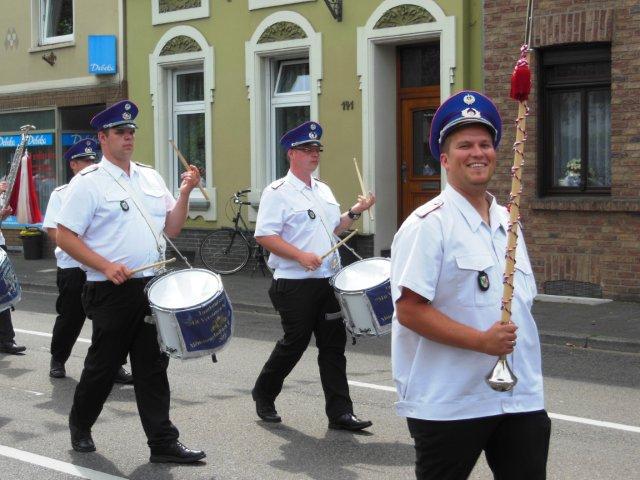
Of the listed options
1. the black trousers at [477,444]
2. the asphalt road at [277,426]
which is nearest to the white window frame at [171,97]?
the asphalt road at [277,426]

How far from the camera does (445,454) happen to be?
3.73 metres

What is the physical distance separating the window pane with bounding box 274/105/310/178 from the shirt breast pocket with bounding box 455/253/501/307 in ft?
46.1

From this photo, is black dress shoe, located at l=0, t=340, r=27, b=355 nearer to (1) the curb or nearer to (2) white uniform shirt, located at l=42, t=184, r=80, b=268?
(2) white uniform shirt, located at l=42, t=184, r=80, b=268

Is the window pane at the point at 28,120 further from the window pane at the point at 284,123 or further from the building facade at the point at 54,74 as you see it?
the window pane at the point at 284,123

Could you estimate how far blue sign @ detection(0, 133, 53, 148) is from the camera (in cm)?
2189

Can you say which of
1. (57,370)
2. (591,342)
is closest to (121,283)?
(57,370)

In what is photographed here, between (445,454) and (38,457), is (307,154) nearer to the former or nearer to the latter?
(38,457)

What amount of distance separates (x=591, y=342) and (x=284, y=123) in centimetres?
824

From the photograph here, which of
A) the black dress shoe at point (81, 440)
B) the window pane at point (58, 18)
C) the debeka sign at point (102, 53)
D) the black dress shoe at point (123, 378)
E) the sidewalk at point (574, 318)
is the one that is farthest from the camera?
the window pane at point (58, 18)

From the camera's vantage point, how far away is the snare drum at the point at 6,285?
27.8ft

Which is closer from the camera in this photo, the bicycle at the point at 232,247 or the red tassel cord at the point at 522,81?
the red tassel cord at the point at 522,81

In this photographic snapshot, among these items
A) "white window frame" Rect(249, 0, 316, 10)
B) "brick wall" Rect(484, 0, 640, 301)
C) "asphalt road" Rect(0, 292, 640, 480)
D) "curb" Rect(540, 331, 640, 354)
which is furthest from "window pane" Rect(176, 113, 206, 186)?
"curb" Rect(540, 331, 640, 354)

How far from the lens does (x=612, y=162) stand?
13.6 meters

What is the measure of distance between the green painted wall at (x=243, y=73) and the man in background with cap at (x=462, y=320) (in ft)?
37.4
